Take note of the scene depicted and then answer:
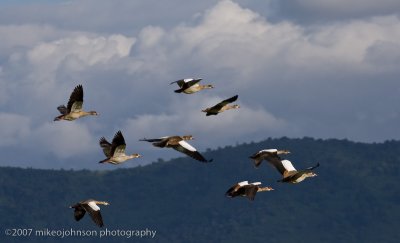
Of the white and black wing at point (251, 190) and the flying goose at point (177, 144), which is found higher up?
the flying goose at point (177, 144)

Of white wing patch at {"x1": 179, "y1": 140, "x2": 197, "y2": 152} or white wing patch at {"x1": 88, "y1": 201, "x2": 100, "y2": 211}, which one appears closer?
white wing patch at {"x1": 88, "y1": 201, "x2": 100, "y2": 211}

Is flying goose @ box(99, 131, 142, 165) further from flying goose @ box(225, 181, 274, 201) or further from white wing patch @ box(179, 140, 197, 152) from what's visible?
flying goose @ box(225, 181, 274, 201)

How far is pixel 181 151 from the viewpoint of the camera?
62.2 m

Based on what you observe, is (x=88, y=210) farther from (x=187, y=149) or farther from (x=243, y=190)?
(x=243, y=190)

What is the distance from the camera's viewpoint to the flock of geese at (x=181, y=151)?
203 feet

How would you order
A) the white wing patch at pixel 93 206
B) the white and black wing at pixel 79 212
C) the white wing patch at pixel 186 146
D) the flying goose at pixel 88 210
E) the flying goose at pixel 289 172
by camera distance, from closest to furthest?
the flying goose at pixel 88 210 < the white and black wing at pixel 79 212 < the white wing patch at pixel 93 206 < the white wing patch at pixel 186 146 < the flying goose at pixel 289 172

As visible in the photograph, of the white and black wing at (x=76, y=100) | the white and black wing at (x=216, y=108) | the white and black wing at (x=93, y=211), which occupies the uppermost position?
the white and black wing at (x=76, y=100)

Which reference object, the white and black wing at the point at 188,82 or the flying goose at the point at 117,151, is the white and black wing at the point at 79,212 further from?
the white and black wing at the point at 188,82

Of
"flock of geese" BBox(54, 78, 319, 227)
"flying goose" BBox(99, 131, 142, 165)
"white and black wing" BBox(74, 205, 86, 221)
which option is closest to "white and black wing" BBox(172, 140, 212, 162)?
"flock of geese" BBox(54, 78, 319, 227)

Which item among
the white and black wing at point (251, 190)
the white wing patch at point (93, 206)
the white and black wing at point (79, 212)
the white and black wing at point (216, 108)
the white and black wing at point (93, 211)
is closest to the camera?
the white and black wing at point (93, 211)

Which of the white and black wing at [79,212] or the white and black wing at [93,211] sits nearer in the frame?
the white and black wing at [93,211]

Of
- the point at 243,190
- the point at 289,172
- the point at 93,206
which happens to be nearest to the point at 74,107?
the point at 93,206

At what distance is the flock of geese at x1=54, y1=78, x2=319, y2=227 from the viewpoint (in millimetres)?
61812

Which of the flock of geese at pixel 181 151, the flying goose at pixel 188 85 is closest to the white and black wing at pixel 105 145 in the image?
the flock of geese at pixel 181 151
